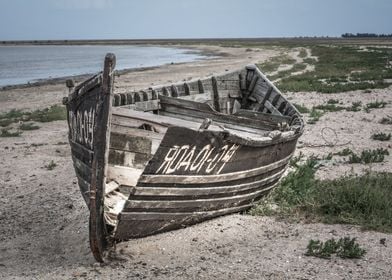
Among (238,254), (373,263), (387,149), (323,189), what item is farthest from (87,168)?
(387,149)

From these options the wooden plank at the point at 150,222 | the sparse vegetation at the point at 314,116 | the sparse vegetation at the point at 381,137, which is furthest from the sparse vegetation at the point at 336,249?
the sparse vegetation at the point at 314,116

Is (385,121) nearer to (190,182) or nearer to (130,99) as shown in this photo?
(130,99)

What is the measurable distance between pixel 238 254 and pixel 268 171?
67.2 inches

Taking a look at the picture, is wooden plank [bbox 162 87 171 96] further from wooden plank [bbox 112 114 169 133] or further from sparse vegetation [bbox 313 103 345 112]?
sparse vegetation [bbox 313 103 345 112]

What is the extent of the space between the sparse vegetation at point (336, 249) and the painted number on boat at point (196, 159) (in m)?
1.54

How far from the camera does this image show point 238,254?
5965 mm

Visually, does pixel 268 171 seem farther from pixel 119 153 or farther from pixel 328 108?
pixel 328 108

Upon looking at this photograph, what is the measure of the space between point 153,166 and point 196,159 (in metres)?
0.62

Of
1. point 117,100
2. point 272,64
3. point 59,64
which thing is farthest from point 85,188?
point 59,64

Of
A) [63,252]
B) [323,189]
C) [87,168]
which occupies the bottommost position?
[63,252]

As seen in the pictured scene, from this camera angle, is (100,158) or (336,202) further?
(336,202)

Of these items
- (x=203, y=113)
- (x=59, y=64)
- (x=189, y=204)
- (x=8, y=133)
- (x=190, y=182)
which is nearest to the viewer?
(x=190, y=182)

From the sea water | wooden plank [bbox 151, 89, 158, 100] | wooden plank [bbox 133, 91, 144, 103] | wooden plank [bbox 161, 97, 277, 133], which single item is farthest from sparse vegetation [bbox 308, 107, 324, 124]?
the sea water

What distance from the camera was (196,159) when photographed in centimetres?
554
